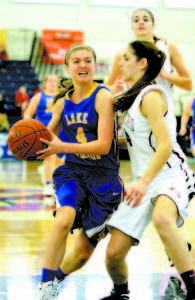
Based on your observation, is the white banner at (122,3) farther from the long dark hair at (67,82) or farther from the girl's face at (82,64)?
the girl's face at (82,64)

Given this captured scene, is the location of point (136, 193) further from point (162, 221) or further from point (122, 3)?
point (122, 3)

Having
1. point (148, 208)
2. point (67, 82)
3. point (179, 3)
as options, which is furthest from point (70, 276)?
point (179, 3)

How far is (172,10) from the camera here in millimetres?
19344

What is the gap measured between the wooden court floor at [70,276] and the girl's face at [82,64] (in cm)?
127

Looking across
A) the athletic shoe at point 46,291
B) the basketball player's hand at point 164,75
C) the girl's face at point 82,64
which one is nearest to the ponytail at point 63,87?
the girl's face at point 82,64

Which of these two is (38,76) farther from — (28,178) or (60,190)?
(60,190)

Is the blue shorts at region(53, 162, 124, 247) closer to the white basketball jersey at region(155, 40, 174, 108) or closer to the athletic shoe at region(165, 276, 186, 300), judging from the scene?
the athletic shoe at region(165, 276, 186, 300)

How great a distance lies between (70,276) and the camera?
3836mm

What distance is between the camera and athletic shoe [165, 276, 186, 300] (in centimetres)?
339

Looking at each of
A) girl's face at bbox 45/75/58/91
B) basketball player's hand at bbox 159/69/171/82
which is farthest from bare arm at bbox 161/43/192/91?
girl's face at bbox 45/75/58/91

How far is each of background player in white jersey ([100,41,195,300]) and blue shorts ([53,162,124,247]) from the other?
13cm

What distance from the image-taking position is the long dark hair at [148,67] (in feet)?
10.4

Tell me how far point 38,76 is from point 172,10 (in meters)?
4.98

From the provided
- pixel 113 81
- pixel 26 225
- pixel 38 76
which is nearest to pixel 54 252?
pixel 113 81
